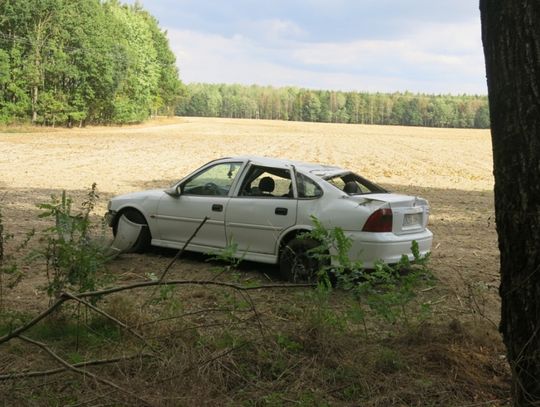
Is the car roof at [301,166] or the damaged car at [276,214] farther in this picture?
the car roof at [301,166]

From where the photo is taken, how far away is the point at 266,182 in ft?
25.0

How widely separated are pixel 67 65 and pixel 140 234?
192ft

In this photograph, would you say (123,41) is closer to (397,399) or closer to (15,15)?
(15,15)

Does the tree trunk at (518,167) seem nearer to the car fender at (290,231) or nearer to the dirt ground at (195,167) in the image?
the dirt ground at (195,167)

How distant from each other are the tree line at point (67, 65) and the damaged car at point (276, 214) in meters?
52.5

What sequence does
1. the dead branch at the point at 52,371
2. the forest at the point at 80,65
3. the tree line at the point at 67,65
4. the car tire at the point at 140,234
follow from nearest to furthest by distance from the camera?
1. the dead branch at the point at 52,371
2. the car tire at the point at 140,234
3. the tree line at the point at 67,65
4. the forest at the point at 80,65

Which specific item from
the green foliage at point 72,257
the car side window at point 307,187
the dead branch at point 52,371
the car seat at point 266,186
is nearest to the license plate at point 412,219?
the car side window at point 307,187

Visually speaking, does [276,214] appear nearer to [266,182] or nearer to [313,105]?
[266,182]

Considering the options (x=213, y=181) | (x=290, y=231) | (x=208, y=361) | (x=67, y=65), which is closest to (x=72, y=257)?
(x=208, y=361)

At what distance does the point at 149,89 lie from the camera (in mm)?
84250

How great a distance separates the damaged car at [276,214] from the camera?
6.72 m

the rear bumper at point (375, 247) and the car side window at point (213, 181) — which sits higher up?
the car side window at point (213, 181)

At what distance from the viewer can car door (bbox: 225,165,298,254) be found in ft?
Answer: 23.6

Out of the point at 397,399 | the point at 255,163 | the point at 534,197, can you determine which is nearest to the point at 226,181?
the point at 255,163
